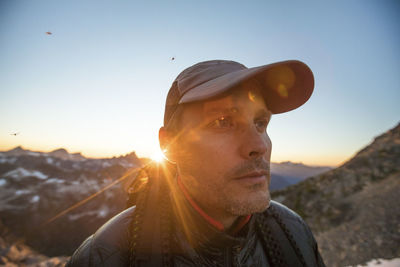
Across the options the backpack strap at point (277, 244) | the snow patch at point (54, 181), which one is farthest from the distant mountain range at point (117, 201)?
the backpack strap at point (277, 244)

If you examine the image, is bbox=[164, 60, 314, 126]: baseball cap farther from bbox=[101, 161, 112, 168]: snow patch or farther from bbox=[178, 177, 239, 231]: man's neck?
bbox=[101, 161, 112, 168]: snow patch

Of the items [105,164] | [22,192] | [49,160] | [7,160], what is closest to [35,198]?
[22,192]

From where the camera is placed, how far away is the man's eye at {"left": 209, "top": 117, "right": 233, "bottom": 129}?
62.5 inches

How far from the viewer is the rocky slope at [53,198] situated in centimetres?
4025

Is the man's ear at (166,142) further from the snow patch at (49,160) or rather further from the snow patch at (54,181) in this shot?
the snow patch at (49,160)

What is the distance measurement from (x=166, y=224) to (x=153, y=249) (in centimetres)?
22

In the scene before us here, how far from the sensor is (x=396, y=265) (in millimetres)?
5492

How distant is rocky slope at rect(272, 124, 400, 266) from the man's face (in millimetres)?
9540

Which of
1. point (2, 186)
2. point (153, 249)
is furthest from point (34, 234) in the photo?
point (153, 249)

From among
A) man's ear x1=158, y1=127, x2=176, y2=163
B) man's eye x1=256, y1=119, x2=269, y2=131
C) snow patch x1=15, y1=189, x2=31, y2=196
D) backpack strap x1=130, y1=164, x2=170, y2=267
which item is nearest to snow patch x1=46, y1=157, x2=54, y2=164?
snow patch x1=15, y1=189, x2=31, y2=196

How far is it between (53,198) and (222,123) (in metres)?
56.6

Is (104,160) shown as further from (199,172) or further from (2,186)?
(199,172)

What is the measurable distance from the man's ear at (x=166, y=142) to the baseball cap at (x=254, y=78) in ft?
0.46

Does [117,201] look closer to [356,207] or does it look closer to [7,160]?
[7,160]
